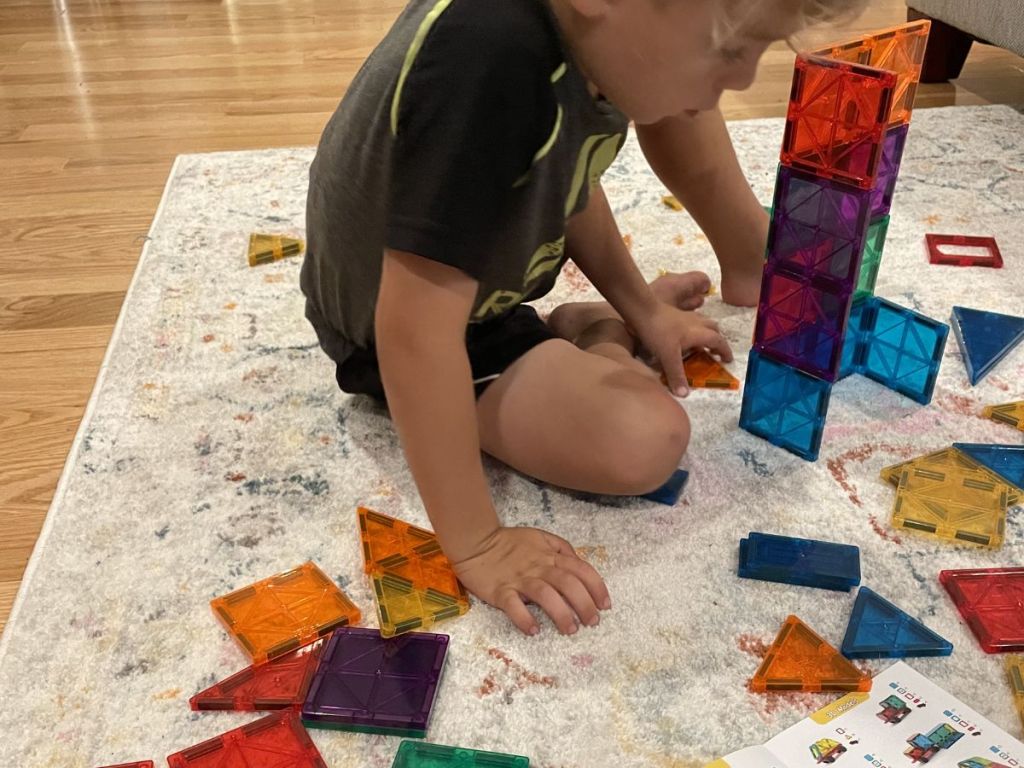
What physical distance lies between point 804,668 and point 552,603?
0.65 ft

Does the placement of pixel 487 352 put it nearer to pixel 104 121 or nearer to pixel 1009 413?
pixel 1009 413

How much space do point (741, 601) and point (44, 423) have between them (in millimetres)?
755

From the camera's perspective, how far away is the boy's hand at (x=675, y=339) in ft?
3.38

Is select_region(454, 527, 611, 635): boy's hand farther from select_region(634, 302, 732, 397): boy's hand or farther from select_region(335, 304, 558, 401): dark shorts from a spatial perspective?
select_region(634, 302, 732, 397): boy's hand

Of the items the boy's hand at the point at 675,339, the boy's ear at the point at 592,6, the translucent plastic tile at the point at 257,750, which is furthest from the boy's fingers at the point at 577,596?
the boy's ear at the point at 592,6

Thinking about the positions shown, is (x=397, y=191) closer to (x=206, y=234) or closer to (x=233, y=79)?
(x=206, y=234)

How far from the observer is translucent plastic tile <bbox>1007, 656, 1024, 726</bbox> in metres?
0.69

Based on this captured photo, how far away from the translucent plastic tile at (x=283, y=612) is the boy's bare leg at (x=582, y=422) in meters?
0.22

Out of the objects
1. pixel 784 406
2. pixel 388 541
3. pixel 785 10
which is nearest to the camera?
pixel 785 10

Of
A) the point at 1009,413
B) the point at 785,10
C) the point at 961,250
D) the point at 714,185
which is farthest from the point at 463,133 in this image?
the point at 961,250

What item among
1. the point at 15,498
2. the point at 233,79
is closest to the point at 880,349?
the point at 15,498

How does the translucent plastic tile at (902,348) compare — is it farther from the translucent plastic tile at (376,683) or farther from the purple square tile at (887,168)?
the translucent plastic tile at (376,683)

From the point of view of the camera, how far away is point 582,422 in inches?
33.5

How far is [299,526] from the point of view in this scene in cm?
87
